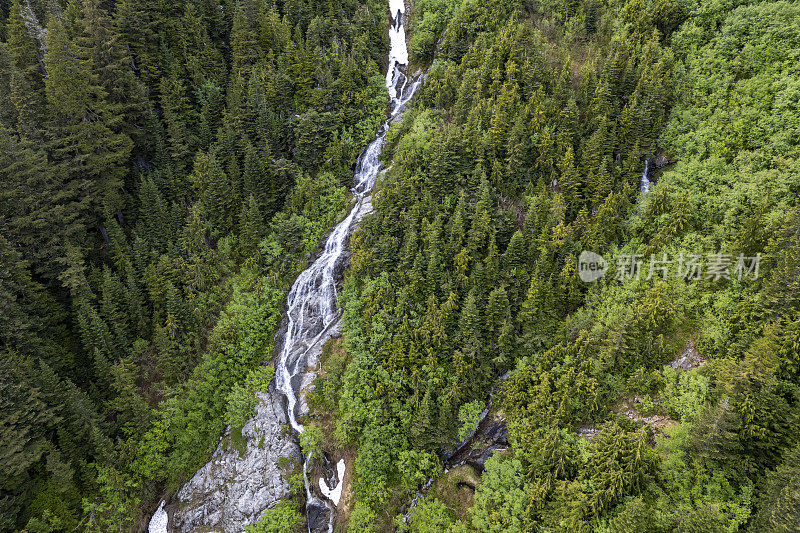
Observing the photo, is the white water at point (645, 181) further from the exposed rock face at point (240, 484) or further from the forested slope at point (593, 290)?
the exposed rock face at point (240, 484)

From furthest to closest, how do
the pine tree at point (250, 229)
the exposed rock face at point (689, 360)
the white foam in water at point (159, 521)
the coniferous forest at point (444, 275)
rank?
the pine tree at point (250, 229) → the white foam in water at point (159, 521) → the exposed rock face at point (689, 360) → the coniferous forest at point (444, 275)

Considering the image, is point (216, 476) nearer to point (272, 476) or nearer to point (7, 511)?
point (272, 476)

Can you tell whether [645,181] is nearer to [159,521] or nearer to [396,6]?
[159,521]

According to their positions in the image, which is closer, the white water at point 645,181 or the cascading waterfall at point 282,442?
the cascading waterfall at point 282,442

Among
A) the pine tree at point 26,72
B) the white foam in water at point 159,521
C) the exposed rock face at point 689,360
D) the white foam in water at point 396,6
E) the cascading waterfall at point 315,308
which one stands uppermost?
the white foam in water at point 396,6

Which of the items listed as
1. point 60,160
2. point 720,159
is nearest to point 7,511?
point 60,160

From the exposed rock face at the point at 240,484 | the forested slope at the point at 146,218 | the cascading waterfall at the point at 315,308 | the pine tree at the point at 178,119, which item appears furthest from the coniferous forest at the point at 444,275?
the cascading waterfall at the point at 315,308
